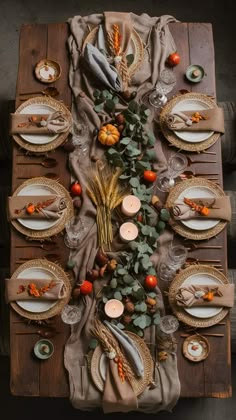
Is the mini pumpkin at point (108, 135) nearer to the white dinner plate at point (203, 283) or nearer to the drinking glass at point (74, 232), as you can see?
the drinking glass at point (74, 232)

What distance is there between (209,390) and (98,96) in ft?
4.15

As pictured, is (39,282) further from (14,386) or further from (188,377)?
(188,377)

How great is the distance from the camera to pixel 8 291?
200 centimetres

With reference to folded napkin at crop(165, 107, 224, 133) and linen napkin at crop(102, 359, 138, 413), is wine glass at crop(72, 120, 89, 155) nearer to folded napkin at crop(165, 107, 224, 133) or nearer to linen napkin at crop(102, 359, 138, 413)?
folded napkin at crop(165, 107, 224, 133)

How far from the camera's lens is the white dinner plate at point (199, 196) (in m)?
2.04

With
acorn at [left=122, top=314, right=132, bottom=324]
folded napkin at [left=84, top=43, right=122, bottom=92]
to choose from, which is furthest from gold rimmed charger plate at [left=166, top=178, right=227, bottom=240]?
folded napkin at [left=84, top=43, right=122, bottom=92]

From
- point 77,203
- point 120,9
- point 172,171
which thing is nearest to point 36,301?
point 77,203

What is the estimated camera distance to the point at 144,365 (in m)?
1.94

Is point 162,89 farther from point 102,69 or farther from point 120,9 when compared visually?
point 120,9

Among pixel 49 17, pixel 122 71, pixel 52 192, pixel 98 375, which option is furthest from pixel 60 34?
pixel 98 375

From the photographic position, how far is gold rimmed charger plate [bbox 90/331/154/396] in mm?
1920

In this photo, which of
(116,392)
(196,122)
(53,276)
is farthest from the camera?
(196,122)

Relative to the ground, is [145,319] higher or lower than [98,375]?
higher

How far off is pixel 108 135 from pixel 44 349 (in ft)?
2.91
